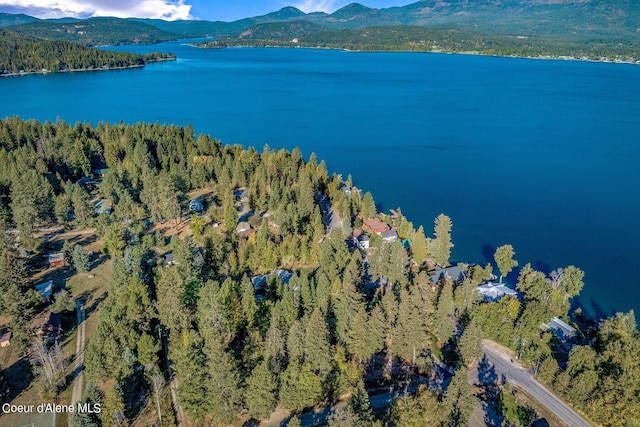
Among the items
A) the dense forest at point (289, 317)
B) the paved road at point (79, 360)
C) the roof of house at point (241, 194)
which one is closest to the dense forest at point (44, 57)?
the dense forest at point (289, 317)

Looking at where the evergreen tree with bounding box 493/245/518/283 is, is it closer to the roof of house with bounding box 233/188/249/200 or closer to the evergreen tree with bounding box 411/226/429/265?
the evergreen tree with bounding box 411/226/429/265

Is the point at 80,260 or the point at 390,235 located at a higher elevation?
the point at 80,260

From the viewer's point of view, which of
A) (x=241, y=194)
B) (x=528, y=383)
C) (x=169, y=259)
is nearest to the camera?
(x=528, y=383)

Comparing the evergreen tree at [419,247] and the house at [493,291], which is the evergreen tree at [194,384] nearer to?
the evergreen tree at [419,247]

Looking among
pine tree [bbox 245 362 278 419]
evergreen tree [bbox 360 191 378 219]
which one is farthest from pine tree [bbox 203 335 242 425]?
evergreen tree [bbox 360 191 378 219]

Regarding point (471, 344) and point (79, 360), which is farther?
point (79, 360)

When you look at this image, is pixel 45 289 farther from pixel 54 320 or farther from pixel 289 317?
pixel 289 317

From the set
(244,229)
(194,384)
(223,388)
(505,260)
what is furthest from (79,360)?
(505,260)
